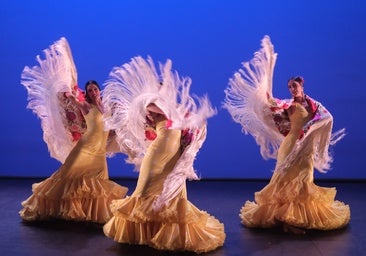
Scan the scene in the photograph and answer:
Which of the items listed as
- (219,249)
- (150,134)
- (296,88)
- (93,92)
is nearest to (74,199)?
(93,92)

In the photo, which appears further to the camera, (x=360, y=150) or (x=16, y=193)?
(x=360, y=150)

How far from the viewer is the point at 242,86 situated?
4.79 m

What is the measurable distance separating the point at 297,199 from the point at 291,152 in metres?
0.38

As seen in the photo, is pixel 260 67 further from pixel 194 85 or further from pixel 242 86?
pixel 194 85

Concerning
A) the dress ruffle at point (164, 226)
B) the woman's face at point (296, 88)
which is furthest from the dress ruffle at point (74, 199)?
the woman's face at point (296, 88)

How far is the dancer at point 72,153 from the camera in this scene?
15.7 feet

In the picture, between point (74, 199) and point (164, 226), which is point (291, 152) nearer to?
point (164, 226)

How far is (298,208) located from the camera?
455cm

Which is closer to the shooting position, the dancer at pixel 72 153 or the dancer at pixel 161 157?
the dancer at pixel 161 157

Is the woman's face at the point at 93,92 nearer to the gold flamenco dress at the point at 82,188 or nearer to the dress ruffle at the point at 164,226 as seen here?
the gold flamenco dress at the point at 82,188

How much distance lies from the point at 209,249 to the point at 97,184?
1374 mm

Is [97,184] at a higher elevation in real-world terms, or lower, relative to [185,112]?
lower

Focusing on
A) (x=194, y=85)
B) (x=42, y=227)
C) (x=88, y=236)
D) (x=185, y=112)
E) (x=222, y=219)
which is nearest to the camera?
(x=185, y=112)

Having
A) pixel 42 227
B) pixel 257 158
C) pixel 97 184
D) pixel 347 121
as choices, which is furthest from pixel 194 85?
pixel 42 227
